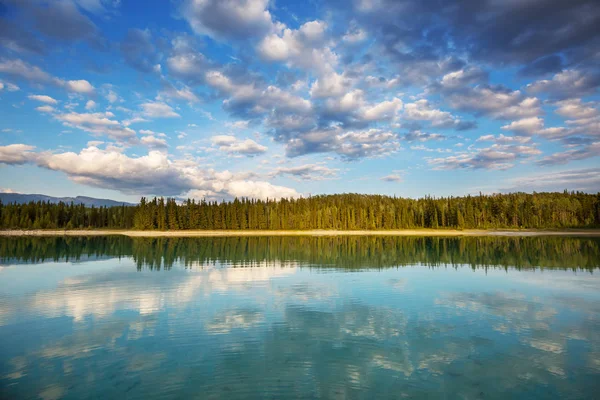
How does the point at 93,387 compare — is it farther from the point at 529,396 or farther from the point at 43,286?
the point at 43,286

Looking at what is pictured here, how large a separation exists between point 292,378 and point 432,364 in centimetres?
499

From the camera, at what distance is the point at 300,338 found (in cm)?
1477

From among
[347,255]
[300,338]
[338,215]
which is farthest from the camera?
[338,215]

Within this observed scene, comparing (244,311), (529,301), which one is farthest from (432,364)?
(529,301)

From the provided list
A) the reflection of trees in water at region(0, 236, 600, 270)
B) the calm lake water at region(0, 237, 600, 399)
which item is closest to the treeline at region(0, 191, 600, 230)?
the reflection of trees in water at region(0, 236, 600, 270)

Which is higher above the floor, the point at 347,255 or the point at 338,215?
the point at 338,215

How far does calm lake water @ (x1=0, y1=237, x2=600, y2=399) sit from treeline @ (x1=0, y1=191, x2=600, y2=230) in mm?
130747

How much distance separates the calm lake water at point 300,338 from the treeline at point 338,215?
429 feet

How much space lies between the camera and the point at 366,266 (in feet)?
131

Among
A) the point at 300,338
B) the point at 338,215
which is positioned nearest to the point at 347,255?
the point at 300,338

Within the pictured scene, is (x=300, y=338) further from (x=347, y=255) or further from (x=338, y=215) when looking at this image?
(x=338, y=215)

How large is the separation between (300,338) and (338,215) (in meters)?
149

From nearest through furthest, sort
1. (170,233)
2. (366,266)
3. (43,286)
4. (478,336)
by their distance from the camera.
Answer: (478,336), (43,286), (366,266), (170,233)

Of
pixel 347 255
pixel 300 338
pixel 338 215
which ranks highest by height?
pixel 338 215
